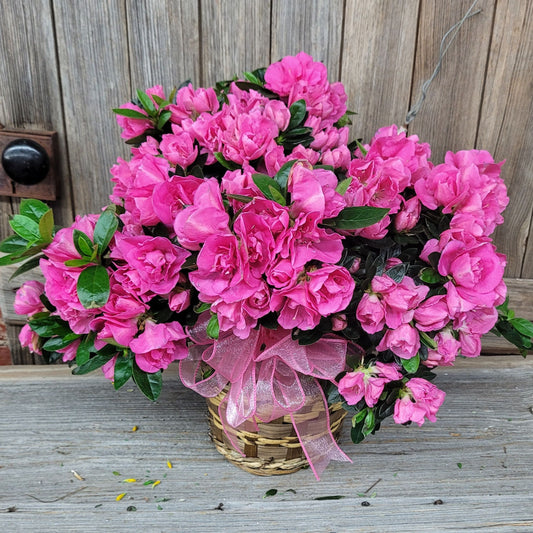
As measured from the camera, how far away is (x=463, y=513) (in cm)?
81

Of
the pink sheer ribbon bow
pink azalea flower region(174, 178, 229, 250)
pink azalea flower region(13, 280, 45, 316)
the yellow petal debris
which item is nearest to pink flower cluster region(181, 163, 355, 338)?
pink azalea flower region(174, 178, 229, 250)

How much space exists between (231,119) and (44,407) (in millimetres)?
715

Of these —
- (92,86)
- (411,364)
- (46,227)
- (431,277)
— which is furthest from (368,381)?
(92,86)

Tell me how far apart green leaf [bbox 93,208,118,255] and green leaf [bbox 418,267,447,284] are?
0.42 metres

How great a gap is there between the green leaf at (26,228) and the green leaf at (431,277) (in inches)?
20.7

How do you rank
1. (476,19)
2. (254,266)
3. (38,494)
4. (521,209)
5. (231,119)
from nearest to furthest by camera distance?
(254,266), (231,119), (38,494), (476,19), (521,209)

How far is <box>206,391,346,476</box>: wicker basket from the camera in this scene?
2.64ft

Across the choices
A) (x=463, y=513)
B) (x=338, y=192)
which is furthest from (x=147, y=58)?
(x=463, y=513)

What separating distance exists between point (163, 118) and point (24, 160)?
414 millimetres

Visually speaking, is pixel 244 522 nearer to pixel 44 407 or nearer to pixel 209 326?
pixel 209 326

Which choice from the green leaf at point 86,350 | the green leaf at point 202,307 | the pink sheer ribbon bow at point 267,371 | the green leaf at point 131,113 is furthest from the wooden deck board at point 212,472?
the green leaf at point 131,113

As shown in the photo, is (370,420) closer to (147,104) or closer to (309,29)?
(147,104)

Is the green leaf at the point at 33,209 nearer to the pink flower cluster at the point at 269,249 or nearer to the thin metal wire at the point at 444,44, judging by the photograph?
the pink flower cluster at the point at 269,249

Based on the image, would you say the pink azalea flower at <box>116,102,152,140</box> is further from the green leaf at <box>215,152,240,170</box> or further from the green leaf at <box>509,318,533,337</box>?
the green leaf at <box>509,318,533,337</box>
